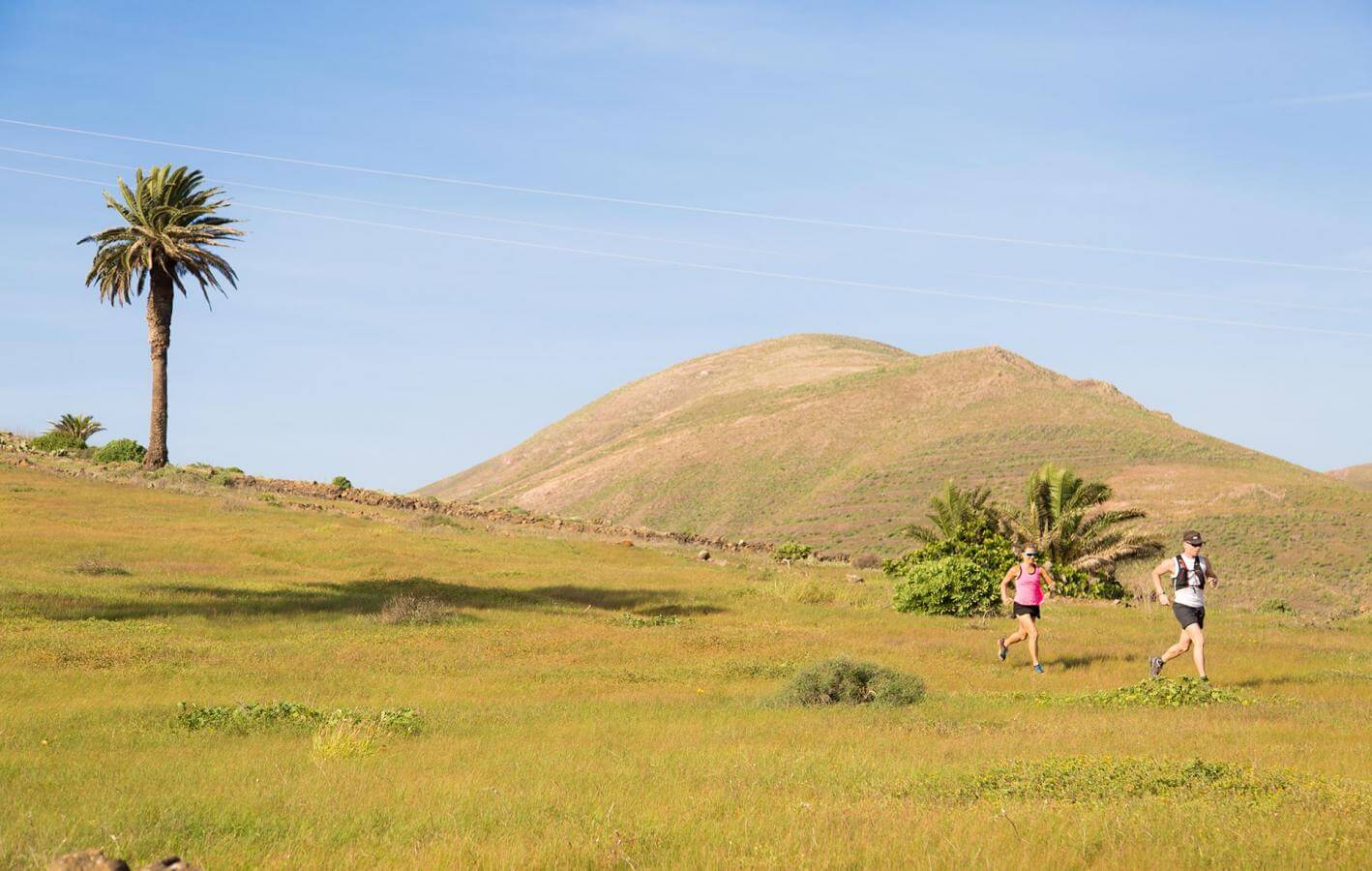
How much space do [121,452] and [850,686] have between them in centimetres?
5782

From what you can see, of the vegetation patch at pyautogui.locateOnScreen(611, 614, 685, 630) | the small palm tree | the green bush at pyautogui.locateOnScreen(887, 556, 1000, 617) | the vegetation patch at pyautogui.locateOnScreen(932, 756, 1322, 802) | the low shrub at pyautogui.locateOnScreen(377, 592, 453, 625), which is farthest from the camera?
the small palm tree

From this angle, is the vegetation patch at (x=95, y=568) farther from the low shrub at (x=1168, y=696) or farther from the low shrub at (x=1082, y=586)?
the low shrub at (x=1082, y=586)

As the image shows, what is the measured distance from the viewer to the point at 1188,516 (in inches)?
3300

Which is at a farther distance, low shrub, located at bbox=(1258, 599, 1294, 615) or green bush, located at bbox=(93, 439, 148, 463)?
green bush, located at bbox=(93, 439, 148, 463)

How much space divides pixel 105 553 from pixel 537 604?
12847 mm

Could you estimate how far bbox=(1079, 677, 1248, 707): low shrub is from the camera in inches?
610

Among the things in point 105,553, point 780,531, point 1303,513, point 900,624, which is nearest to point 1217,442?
point 1303,513

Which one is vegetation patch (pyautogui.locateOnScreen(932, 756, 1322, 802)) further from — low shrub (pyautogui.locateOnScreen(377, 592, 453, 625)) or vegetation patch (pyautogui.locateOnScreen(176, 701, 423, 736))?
low shrub (pyautogui.locateOnScreen(377, 592, 453, 625))

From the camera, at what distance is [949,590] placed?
31.5 m

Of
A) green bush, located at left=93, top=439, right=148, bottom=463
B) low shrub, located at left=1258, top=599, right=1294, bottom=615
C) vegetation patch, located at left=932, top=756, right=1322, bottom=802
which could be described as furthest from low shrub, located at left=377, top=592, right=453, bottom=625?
green bush, located at left=93, top=439, right=148, bottom=463

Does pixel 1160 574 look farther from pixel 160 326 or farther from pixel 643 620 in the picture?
pixel 160 326

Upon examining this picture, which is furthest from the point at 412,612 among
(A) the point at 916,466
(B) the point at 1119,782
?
(A) the point at 916,466

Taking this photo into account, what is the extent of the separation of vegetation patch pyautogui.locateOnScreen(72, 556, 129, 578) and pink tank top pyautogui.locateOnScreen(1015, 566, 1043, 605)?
22.0m

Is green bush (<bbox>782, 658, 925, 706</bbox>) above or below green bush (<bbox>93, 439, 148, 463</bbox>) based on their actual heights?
below
